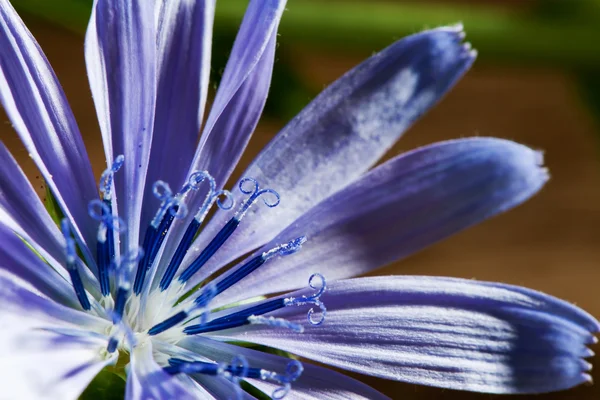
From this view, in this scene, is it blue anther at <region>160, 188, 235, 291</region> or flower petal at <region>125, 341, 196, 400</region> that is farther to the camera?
blue anther at <region>160, 188, 235, 291</region>

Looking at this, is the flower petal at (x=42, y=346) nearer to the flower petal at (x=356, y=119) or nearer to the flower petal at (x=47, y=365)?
the flower petal at (x=47, y=365)

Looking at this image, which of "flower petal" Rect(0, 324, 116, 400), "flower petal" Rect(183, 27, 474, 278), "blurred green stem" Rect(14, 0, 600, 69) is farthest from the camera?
"blurred green stem" Rect(14, 0, 600, 69)

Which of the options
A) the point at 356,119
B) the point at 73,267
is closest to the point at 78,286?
the point at 73,267

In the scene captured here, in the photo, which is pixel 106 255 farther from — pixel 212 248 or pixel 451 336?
pixel 451 336

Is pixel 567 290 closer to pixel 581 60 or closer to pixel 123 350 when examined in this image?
pixel 581 60

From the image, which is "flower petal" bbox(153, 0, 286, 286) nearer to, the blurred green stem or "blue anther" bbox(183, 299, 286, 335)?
"blue anther" bbox(183, 299, 286, 335)

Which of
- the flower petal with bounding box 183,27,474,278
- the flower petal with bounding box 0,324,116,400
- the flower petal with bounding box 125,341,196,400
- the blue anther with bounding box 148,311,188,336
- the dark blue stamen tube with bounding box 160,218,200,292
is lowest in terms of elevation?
the flower petal with bounding box 0,324,116,400

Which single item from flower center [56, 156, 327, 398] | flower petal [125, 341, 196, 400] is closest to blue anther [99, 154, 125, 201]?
flower center [56, 156, 327, 398]
